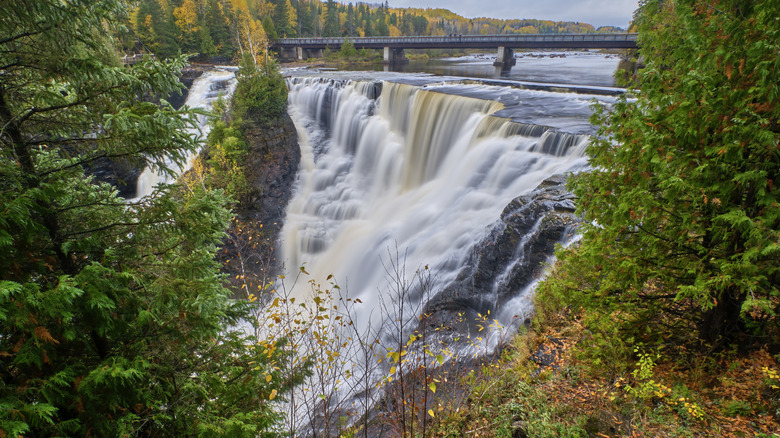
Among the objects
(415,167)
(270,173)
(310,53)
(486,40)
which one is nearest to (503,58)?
(486,40)

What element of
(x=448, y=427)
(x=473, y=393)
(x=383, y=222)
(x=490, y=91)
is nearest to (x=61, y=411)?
(x=448, y=427)

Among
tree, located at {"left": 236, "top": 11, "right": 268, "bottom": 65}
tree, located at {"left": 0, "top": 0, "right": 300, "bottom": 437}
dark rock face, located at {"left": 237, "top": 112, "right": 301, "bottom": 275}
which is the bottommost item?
dark rock face, located at {"left": 237, "top": 112, "right": 301, "bottom": 275}

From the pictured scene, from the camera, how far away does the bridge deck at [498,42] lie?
37562 millimetres

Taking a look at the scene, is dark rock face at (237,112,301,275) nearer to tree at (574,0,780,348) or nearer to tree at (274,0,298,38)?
tree at (574,0,780,348)

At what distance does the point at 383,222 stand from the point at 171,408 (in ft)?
43.9

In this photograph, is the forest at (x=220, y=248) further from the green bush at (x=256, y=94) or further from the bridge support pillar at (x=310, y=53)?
the bridge support pillar at (x=310, y=53)

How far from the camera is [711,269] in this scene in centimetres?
420

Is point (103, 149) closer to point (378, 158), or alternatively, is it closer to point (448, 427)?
point (448, 427)

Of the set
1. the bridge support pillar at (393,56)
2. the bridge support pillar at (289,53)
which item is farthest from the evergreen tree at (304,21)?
the bridge support pillar at (393,56)

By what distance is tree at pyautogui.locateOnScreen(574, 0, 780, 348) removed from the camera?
361cm

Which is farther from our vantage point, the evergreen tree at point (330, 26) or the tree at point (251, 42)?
the evergreen tree at point (330, 26)

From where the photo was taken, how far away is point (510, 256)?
33.1ft

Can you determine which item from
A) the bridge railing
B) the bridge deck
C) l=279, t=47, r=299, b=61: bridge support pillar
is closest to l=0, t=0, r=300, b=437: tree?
the bridge deck

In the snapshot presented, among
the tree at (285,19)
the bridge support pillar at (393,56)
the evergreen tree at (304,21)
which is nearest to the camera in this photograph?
the bridge support pillar at (393,56)
